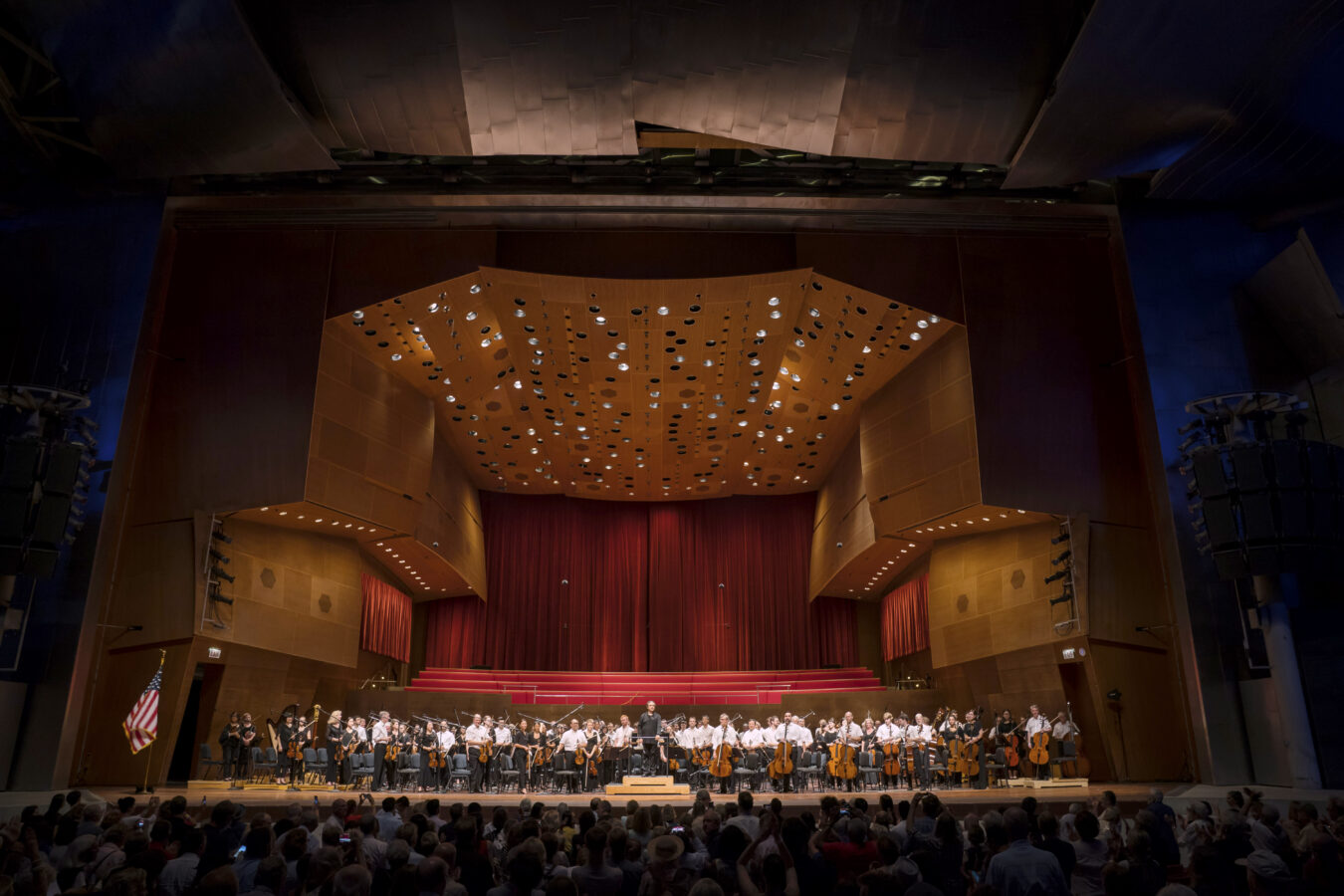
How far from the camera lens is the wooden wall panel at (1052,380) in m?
15.6

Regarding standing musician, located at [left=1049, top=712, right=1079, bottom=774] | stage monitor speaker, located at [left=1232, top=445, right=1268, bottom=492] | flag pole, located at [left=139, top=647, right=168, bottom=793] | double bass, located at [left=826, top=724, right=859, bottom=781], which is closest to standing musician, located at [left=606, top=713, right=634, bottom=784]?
double bass, located at [left=826, top=724, right=859, bottom=781]

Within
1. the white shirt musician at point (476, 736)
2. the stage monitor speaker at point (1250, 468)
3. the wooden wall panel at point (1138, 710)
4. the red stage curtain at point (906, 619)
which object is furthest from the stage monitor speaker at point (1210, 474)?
the white shirt musician at point (476, 736)

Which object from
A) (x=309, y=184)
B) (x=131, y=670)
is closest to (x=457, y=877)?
(x=131, y=670)

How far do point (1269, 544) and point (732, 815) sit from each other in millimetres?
9180

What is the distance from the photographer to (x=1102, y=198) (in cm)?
1616

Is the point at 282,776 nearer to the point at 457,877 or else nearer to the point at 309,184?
the point at 309,184

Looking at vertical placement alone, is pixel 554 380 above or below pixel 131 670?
above

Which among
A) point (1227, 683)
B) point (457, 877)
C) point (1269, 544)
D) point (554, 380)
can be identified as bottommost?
point (457, 877)

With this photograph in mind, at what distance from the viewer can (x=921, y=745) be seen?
1517 cm

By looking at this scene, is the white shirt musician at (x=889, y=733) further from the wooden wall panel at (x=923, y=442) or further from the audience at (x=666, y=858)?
the audience at (x=666, y=858)

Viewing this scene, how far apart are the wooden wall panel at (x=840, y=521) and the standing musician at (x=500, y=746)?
846 cm

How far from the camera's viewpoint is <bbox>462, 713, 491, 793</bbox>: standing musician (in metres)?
14.9

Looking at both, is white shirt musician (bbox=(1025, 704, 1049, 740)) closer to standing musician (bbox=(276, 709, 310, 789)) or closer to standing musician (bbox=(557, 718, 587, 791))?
standing musician (bbox=(557, 718, 587, 791))

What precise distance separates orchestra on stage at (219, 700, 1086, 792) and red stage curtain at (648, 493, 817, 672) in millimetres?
10527
